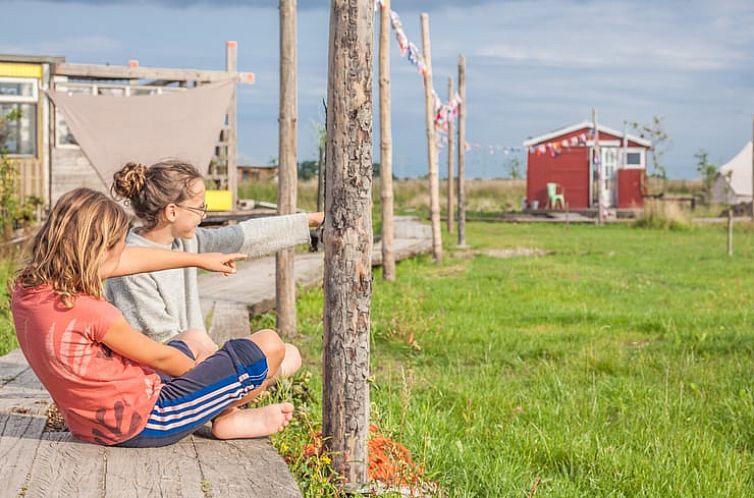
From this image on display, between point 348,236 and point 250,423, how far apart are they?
86 cm

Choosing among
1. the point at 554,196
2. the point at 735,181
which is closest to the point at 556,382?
the point at 554,196

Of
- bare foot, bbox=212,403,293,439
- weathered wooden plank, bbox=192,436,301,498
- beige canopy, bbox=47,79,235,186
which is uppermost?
beige canopy, bbox=47,79,235,186

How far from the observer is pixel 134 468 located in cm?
361

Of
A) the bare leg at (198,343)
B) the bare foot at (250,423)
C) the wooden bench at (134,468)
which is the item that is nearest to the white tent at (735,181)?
the bare leg at (198,343)

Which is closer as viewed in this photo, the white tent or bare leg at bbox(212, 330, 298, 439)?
bare leg at bbox(212, 330, 298, 439)

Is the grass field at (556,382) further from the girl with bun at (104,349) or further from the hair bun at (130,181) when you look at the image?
the hair bun at (130,181)

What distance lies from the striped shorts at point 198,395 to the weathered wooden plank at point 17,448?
355 millimetres

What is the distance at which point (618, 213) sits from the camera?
33.1 meters

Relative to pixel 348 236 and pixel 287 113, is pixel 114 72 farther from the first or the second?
pixel 348 236

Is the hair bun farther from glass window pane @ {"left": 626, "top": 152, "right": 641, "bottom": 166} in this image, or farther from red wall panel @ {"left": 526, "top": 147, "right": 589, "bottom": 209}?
glass window pane @ {"left": 626, "top": 152, "right": 641, "bottom": 166}

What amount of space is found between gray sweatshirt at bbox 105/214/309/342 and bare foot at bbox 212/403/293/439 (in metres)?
0.85

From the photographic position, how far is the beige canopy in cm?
1644

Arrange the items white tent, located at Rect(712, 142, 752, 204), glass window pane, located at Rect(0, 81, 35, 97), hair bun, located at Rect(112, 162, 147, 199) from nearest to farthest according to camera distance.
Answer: hair bun, located at Rect(112, 162, 147, 199), glass window pane, located at Rect(0, 81, 35, 97), white tent, located at Rect(712, 142, 752, 204)

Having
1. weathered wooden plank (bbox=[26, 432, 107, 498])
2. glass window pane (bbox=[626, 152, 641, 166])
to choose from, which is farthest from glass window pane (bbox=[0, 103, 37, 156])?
glass window pane (bbox=[626, 152, 641, 166])
